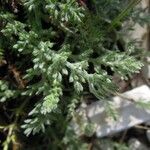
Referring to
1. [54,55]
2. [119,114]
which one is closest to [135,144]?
[119,114]

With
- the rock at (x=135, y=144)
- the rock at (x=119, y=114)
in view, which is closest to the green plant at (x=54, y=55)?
the rock at (x=119, y=114)

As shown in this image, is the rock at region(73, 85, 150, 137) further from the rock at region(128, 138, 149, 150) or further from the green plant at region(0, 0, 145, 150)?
the green plant at region(0, 0, 145, 150)

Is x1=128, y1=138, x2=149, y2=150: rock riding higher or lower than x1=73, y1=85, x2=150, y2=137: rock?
lower

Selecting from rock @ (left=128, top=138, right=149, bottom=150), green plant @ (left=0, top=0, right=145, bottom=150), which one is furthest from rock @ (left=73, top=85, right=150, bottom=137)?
green plant @ (left=0, top=0, right=145, bottom=150)

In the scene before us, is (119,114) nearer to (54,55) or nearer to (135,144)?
(135,144)

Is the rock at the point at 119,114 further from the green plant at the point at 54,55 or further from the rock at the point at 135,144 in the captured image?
the green plant at the point at 54,55

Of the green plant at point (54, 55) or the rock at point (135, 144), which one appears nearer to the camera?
the green plant at point (54, 55)

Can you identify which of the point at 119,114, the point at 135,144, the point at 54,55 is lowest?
the point at 135,144

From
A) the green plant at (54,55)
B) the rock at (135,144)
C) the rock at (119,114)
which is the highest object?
the green plant at (54,55)
